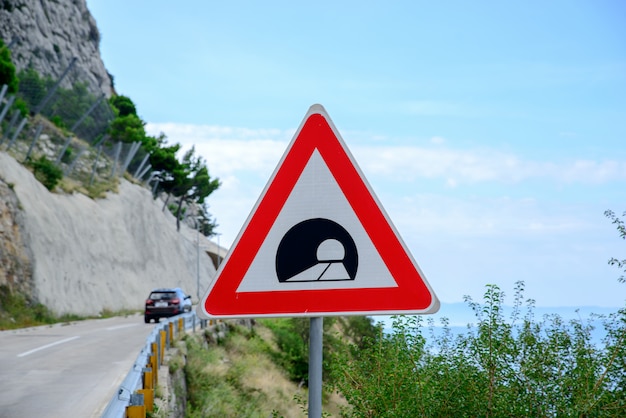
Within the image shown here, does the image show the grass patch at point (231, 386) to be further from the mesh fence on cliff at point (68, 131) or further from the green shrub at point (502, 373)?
the mesh fence on cliff at point (68, 131)

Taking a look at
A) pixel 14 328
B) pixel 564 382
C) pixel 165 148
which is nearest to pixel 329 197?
pixel 564 382

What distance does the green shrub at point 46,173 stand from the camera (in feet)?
147

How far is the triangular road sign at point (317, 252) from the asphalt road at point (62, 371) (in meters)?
8.61

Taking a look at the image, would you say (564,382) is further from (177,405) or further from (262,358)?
(262,358)

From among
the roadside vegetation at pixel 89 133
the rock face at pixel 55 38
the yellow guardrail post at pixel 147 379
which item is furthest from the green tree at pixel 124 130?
the yellow guardrail post at pixel 147 379

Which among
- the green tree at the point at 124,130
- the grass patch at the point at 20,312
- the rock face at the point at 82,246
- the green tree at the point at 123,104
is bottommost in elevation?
the grass patch at the point at 20,312

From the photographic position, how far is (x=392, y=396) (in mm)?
6059

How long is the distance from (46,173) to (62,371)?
31331mm

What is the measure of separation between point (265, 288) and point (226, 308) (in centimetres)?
20

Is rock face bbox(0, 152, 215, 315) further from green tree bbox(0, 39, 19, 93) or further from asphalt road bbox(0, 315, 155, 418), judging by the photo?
asphalt road bbox(0, 315, 155, 418)

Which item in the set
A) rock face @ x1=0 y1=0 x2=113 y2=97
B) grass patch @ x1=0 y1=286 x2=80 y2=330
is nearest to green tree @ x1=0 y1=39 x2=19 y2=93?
grass patch @ x1=0 y1=286 x2=80 y2=330

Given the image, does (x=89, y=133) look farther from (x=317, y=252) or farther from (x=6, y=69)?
(x=317, y=252)

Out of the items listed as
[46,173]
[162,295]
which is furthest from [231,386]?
[46,173]

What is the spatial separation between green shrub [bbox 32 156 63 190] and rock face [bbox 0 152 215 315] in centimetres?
74
